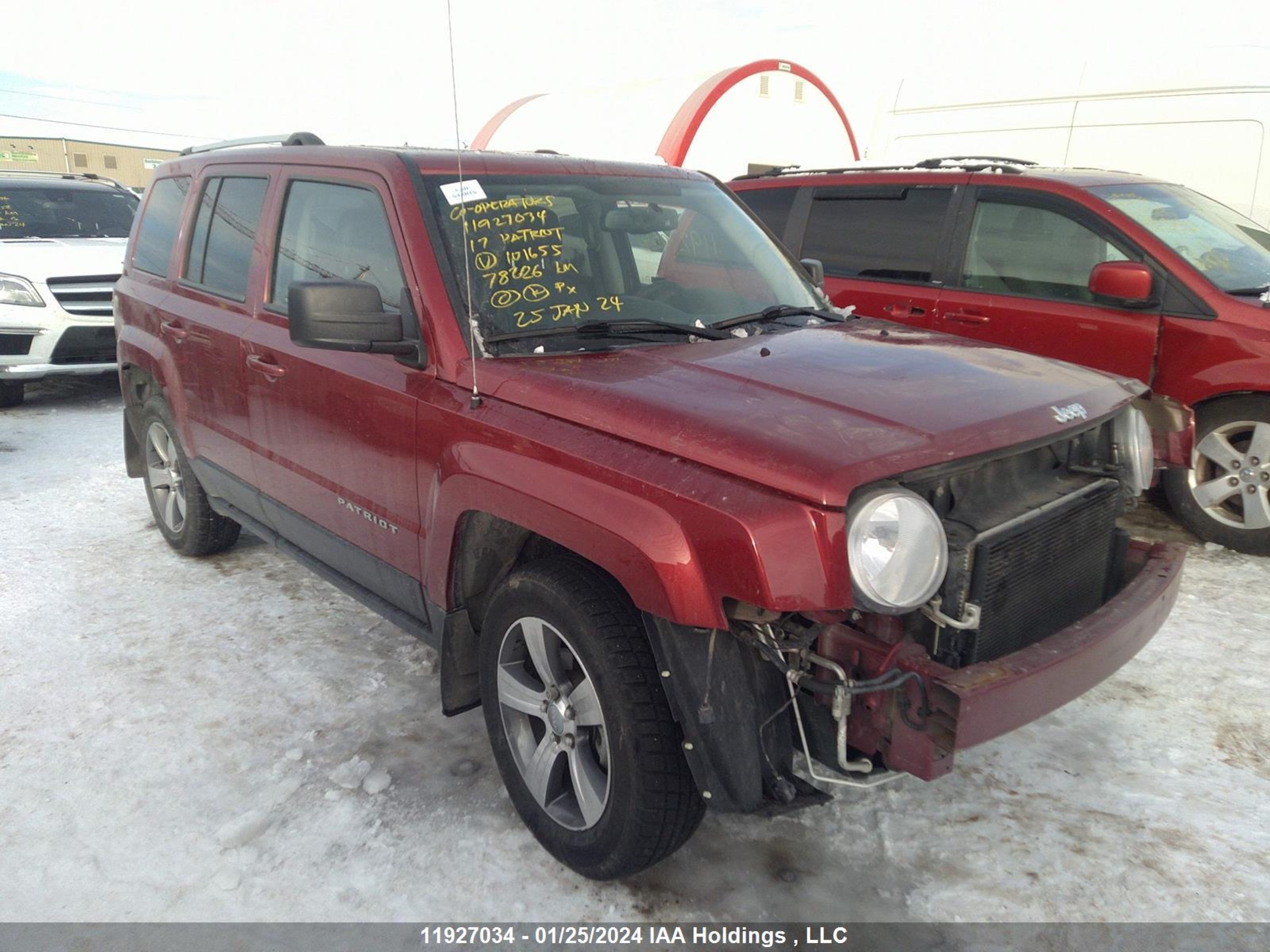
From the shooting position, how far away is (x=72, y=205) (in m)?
9.34

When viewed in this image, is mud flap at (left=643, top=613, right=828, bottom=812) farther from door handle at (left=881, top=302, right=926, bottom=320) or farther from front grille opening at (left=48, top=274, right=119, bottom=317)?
front grille opening at (left=48, top=274, right=119, bottom=317)

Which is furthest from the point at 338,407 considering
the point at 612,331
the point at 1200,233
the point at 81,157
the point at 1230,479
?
the point at 81,157

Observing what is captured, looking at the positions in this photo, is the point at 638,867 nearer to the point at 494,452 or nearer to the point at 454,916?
the point at 454,916

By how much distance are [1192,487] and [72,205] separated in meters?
9.64

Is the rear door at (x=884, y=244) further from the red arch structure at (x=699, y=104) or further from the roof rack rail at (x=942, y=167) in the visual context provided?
the red arch structure at (x=699, y=104)

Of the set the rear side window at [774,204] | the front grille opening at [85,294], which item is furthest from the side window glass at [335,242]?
the front grille opening at [85,294]

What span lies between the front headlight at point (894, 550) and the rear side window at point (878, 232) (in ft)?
13.1

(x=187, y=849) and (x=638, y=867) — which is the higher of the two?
(x=638, y=867)

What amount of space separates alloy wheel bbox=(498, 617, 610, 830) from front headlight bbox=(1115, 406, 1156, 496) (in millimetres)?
1666

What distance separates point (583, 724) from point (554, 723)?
0.12m

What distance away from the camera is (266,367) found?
3549 mm

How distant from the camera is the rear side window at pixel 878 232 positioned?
577 cm

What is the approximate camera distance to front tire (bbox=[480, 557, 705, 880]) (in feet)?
7.57

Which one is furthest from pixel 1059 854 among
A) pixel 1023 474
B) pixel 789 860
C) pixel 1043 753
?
pixel 1023 474
